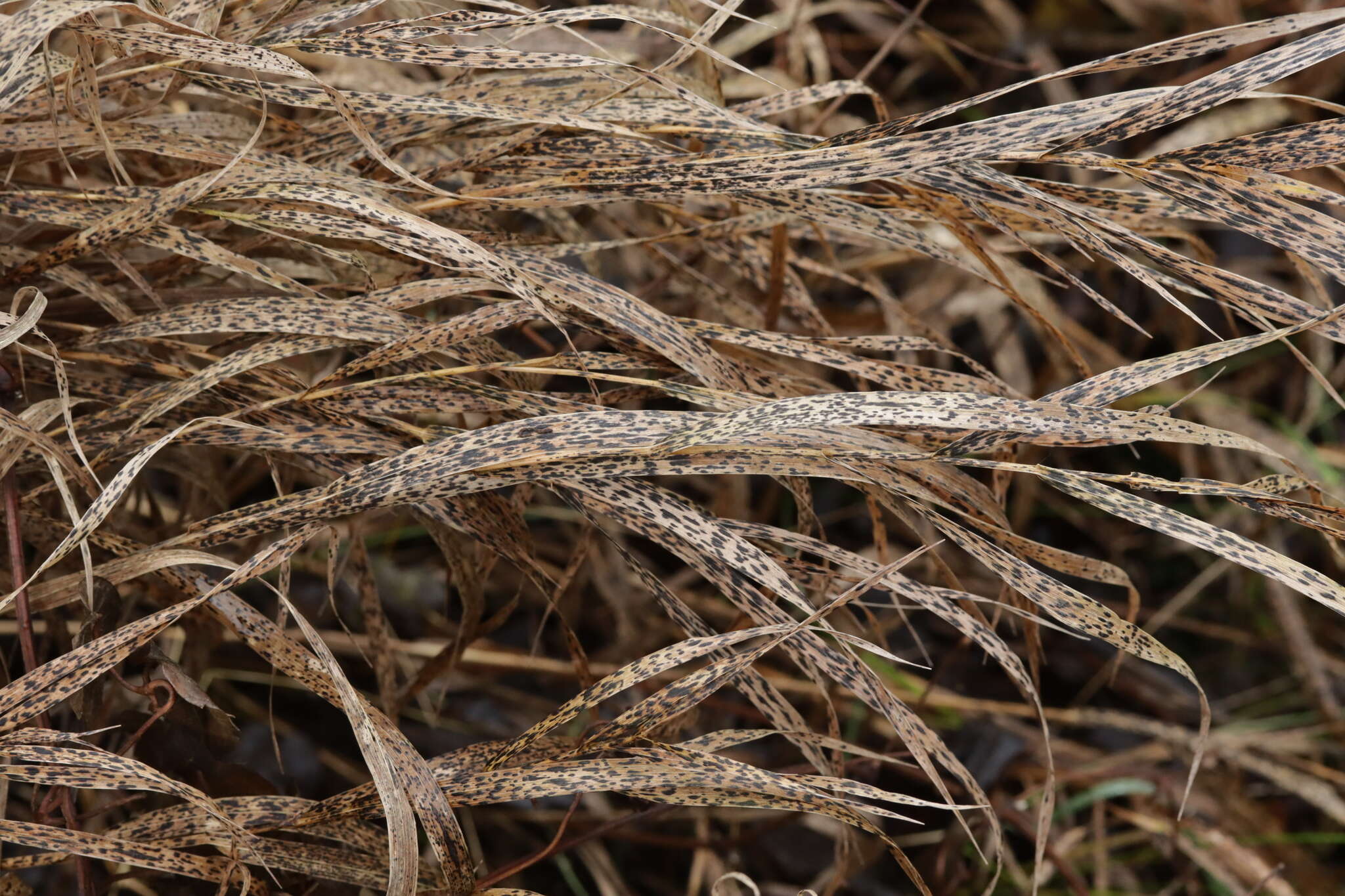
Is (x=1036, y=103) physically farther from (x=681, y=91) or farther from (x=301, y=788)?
(x=301, y=788)

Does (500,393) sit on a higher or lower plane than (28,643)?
higher

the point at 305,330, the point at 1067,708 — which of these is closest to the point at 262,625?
the point at 305,330

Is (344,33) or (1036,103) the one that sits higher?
(344,33)

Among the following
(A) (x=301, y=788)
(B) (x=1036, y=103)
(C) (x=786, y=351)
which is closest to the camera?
(C) (x=786, y=351)

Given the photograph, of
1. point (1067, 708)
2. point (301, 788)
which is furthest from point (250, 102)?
point (1067, 708)

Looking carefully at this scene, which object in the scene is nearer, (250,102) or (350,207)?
(350,207)

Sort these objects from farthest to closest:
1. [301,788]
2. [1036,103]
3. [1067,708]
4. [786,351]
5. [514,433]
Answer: [1036,103] < [1067,708] < [301,788] < [786,351] < [514,433]

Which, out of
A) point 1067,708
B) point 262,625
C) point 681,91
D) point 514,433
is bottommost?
point 1067,708

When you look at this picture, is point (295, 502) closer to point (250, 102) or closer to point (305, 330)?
point (305, 330)

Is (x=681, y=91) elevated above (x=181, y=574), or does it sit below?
above
